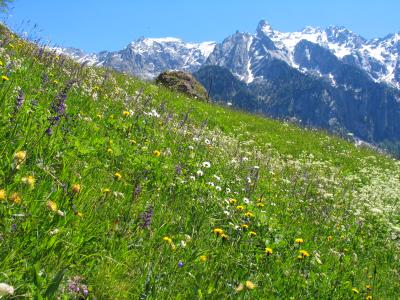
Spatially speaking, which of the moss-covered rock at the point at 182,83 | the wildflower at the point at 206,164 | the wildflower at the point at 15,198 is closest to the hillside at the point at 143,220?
the wildflower at the point at 15,198

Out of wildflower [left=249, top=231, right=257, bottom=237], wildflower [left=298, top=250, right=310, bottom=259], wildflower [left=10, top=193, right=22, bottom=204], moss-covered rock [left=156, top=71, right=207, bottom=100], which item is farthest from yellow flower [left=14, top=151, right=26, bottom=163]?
moss-covered rock [left=156, top=71, right=207, bottom=100]

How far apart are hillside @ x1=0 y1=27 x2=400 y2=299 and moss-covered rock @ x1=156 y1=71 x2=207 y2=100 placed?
19626 mm

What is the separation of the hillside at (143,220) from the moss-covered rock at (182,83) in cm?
1963

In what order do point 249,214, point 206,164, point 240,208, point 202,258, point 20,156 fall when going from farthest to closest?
1. point 206,164
2. point 240,208
3. point 249,214
4. point 202,258
5. point 20,156

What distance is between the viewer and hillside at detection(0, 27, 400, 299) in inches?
133

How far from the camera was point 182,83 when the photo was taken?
3070 cm

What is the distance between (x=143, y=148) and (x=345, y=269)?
3.36 m

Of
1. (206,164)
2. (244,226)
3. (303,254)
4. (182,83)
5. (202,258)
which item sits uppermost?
(182,83)

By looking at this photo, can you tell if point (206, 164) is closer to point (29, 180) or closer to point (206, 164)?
point (206, 164)

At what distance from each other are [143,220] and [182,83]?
87.5ft

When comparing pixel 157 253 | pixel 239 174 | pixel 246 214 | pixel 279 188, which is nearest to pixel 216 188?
pixel 246 214

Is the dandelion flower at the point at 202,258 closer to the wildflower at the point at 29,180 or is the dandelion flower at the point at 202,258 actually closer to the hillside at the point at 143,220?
the hillside at the point at 143,220

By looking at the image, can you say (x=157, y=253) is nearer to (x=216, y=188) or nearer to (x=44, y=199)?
(x=44, y=199)

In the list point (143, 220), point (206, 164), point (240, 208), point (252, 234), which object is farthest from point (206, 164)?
point (143, 220)
